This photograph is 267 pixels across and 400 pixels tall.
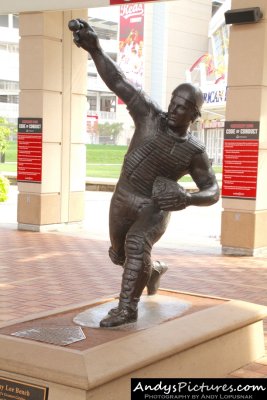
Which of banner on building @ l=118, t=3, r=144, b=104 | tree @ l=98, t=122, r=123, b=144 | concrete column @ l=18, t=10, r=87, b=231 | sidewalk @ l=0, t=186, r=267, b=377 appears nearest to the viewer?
sidewalk @ l=0, t=186, r=267, b=377

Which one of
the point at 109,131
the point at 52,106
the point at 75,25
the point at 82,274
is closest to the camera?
the point at 75,25

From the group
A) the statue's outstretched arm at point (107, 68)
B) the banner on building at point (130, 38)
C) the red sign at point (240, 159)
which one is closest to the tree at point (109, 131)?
the banner on building at point (130, 38)

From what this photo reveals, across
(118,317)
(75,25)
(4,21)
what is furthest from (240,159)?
(4,21)

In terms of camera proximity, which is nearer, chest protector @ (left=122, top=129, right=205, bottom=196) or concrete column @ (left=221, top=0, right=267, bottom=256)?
chest protector @ (left=122, top=129, right=205, bottom=196)

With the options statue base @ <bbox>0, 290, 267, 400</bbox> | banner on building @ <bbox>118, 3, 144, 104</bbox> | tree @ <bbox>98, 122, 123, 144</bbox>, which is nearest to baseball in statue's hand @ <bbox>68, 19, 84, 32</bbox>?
statue base @ <bbox>0, 290, 267, 400</bbox>

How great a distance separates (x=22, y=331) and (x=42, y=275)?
13.0ft

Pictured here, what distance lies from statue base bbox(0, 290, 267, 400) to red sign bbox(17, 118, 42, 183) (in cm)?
656

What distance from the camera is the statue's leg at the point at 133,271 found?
4.11 m

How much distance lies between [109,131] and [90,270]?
62.9 metres

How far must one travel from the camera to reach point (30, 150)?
11336 millimetres

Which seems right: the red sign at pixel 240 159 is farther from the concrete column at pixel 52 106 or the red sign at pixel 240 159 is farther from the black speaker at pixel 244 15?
the concrete column at pixel 52 106

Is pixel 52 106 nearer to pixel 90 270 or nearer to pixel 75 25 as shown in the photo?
pixel 90 270

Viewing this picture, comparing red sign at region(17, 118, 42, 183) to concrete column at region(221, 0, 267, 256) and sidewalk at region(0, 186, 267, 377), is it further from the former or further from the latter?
concrete column at region(221, 0, 267, 256)

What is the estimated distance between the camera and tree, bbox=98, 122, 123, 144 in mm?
70312
